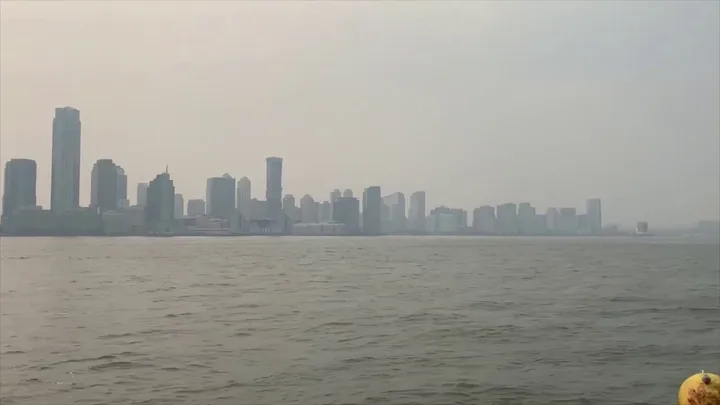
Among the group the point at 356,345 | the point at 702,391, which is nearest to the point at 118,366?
the point at 356,345

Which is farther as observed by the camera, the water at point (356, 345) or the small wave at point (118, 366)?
the small wave at point (118, 366)

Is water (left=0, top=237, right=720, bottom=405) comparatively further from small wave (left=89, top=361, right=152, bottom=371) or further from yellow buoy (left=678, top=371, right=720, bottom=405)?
yellow buoy (left=678, top=371, right=720, bottom=405)

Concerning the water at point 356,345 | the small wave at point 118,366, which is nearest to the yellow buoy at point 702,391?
the water at point 356,345

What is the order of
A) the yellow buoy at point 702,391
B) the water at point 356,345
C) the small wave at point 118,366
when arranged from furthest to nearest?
the small wave at point 118,366
the water at point 356,345
the yellow buoy at point 702,391

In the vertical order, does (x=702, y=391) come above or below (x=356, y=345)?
above

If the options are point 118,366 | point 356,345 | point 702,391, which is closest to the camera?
point 702,391

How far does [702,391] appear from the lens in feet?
19.3

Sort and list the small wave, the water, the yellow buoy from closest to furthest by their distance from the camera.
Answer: the yellow buoy
the water
the small wave

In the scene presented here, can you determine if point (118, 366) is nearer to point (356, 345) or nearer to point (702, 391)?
point (356, 345)

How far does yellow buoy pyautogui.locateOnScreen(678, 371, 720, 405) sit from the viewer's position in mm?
5844

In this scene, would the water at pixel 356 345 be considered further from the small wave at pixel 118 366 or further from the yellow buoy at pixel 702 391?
the yellow buoy at pixel 702 391

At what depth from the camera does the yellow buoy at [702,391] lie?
5.84 metres

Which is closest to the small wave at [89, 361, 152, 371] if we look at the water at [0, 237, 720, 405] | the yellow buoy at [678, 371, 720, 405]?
the water at [0, 237, 720, 405]

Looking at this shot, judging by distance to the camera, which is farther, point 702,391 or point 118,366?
point 118,366
